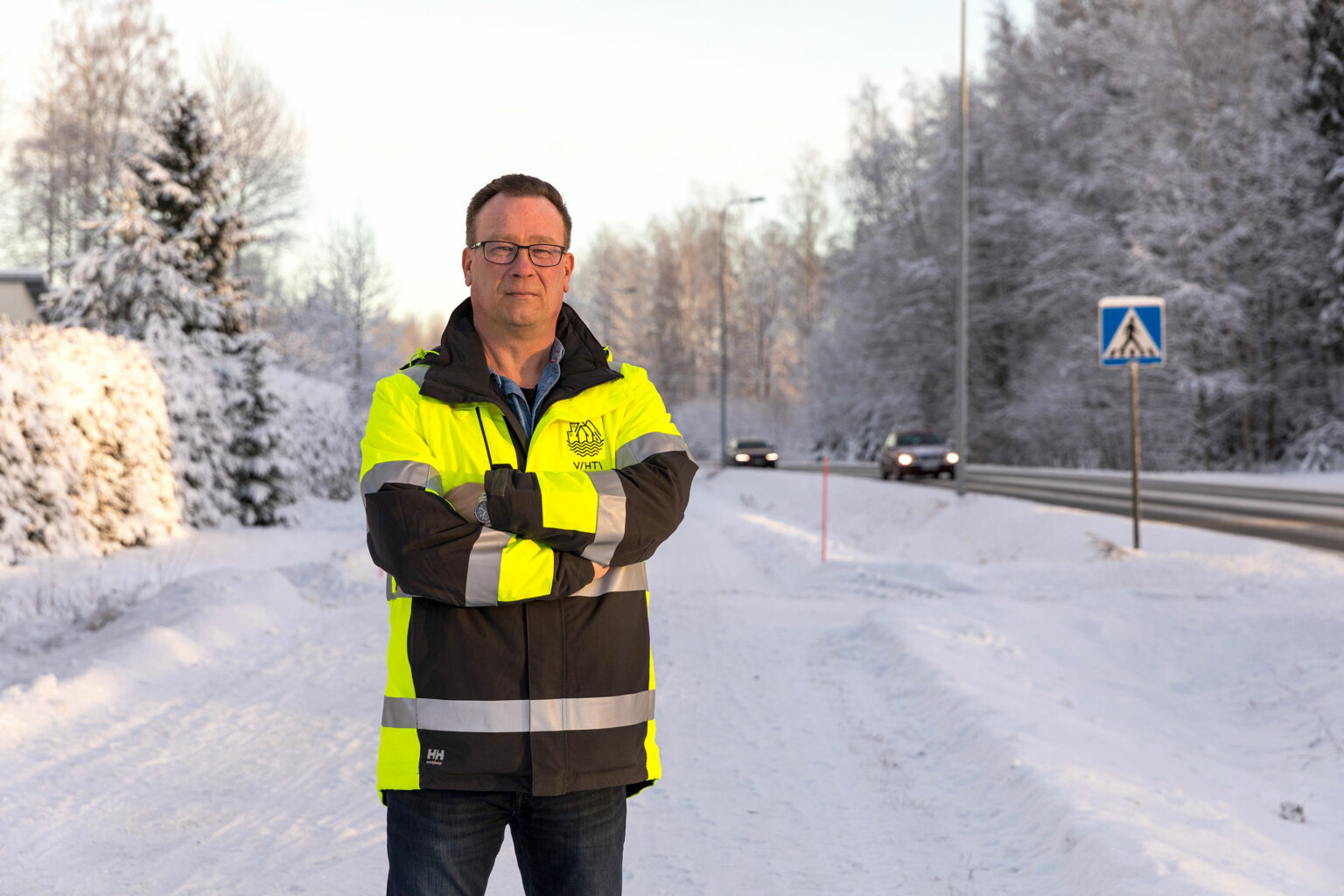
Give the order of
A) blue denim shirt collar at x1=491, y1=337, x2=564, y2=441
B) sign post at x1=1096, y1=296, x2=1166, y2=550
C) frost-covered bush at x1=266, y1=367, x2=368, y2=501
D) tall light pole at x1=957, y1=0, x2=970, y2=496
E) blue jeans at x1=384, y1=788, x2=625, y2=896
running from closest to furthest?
blue jeans at x1=384, y1=788, x2=625, y2=896 < blue denim shirt collar at x1=491, y1=337, x2=564, y2=441 < sign post at x1=1096, y1=296, x2=1166, y2=550 < frost-covered bush at x1=266, y1=367, x2=368, y2=501 < tall light pole at x1=957, y1=0, x2=970, y2=496

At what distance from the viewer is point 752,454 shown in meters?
42.2

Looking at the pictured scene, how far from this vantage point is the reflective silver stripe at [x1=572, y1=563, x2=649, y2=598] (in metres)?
2.32

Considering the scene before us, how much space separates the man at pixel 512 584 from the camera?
2193 mm

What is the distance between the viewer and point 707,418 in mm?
66125

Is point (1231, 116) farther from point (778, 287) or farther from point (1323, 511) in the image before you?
point (778, 287)

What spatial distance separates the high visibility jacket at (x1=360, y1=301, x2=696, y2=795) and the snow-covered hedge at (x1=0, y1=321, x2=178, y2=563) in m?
12.2

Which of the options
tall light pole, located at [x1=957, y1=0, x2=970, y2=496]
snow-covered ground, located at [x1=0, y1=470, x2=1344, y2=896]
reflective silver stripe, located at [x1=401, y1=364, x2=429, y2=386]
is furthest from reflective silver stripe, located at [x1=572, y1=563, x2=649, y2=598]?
tall light pole, located at [x1=957, y1=0, x2=970, y2=496]

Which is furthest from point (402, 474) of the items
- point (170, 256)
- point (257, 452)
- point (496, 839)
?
point (170, 256)

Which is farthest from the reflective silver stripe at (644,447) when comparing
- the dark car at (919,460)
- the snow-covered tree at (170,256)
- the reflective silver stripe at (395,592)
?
the dark car at (919,460)

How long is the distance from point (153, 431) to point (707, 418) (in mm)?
51432

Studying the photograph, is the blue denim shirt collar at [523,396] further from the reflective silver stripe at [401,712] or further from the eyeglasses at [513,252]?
the reflective silver stripe at [401,712]

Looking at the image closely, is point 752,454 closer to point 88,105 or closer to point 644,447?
point 88,105

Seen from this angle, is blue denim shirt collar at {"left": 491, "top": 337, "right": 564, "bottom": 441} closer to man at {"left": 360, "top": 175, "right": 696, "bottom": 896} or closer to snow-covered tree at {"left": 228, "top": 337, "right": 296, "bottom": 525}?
man at {"left": 360, "top": 175, "right": 696, "bottom": 896}

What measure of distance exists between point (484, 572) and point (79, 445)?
13341mm
